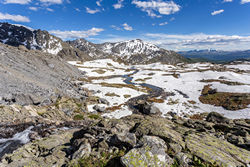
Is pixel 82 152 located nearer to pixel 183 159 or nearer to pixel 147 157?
pixel 147 157

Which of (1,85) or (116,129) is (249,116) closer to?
(116,129)

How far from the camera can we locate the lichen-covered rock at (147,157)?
5.81 meters

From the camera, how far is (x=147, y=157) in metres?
6.03

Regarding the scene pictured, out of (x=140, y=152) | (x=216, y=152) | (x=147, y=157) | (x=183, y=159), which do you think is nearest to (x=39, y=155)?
(x=140, y=152)

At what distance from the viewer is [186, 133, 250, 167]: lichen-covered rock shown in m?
6.48

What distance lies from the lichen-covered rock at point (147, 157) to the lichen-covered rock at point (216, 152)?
2.12m

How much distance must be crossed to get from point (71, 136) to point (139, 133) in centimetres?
651

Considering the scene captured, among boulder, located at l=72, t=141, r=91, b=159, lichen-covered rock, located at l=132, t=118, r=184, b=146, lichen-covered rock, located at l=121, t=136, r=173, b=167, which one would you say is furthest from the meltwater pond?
lichen-covered rock, located at l=132, t=118, r=184, b=146

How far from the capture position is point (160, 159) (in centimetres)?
604

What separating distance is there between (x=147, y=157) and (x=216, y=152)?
456cm

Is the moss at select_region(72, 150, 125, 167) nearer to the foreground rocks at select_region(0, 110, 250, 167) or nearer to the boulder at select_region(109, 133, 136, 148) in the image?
the foreground rocks at select_region(0, 110, 250, 167)

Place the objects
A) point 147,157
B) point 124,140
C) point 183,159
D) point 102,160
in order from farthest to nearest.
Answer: point 124,140
point 102,160
point 183,159
point 147,157

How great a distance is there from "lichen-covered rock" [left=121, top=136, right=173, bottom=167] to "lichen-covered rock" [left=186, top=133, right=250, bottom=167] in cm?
212

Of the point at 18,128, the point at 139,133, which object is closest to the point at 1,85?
the point at 18,128
